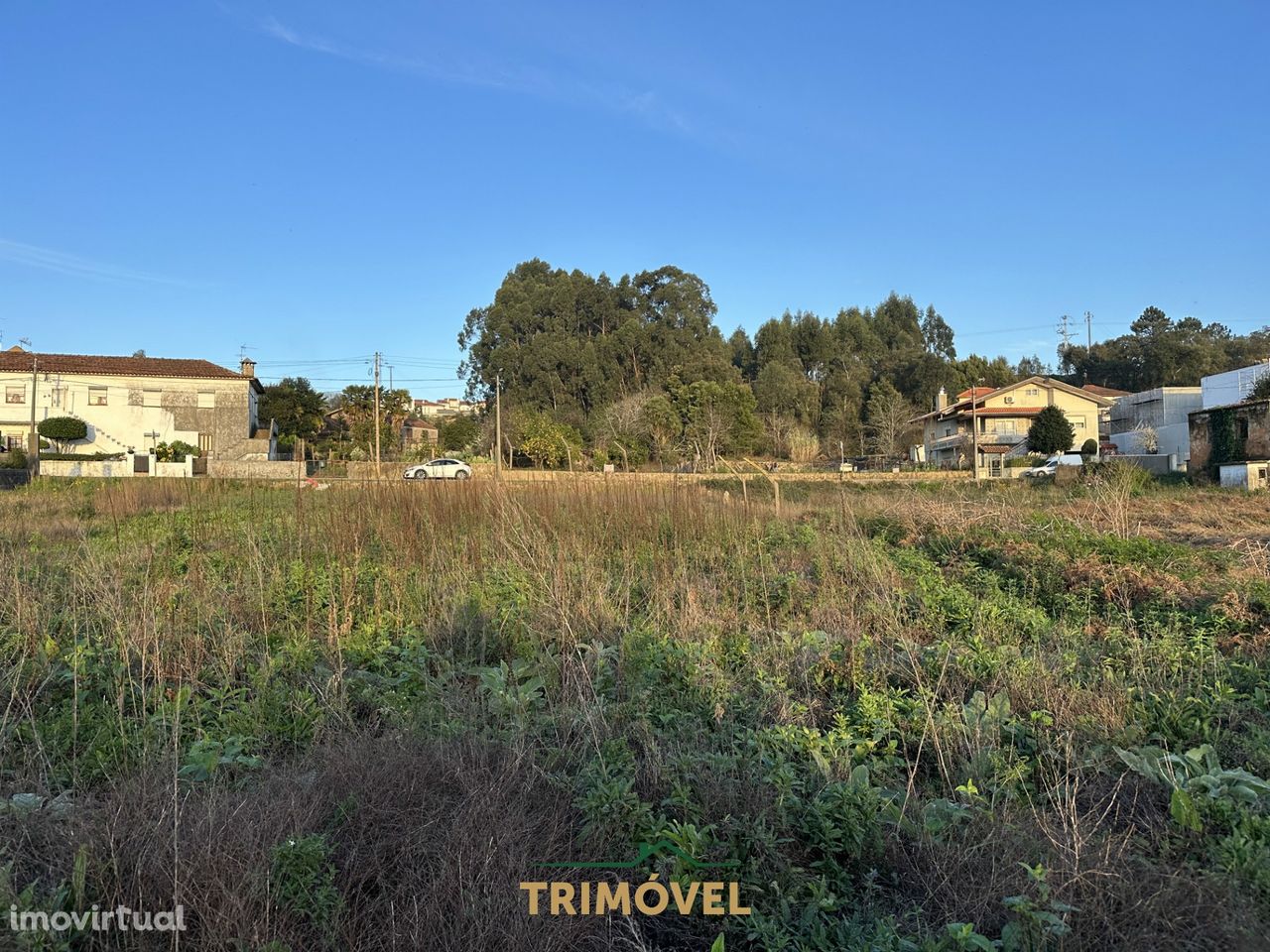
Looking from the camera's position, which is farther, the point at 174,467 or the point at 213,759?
the point at 174,467

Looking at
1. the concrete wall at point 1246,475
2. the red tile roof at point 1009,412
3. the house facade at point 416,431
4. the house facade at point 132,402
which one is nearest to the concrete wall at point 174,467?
the house facade at point 132,402

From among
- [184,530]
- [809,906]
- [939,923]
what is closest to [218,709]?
[809,906]

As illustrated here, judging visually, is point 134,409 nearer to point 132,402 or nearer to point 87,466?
point 132,402

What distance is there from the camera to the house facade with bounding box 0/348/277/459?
38.6 metres

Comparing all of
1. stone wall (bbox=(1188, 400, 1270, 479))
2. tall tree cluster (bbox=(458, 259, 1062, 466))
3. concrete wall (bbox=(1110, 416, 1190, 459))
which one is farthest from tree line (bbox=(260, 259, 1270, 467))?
stone wall (bbox=(1188, 400, 1270, 479))

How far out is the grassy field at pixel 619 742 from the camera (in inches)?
78.3

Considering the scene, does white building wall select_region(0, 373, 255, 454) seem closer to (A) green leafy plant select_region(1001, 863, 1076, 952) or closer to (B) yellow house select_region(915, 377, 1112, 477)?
(B) yellow house select_region(915, 377, 1112, 477)

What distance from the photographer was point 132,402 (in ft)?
130

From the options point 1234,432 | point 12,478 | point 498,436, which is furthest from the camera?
point 1234,432

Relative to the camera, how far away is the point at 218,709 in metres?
3.37

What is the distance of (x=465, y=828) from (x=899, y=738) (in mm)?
1956

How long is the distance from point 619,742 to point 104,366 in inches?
1846

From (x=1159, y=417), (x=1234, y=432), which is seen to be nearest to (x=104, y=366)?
(x=1234, y=432)

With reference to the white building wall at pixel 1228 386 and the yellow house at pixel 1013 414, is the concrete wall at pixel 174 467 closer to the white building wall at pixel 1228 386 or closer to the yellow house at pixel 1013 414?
the yellow house at pixel 1013 414
